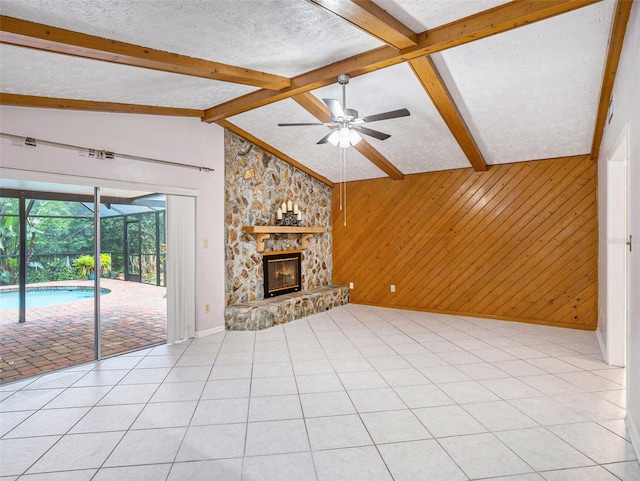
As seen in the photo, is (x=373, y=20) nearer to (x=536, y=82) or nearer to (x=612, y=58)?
(x=536, y=82)

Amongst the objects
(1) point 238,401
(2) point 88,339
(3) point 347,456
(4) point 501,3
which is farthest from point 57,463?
(4) point 501,3

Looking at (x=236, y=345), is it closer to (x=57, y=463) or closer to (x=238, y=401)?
(x=238, y=401)

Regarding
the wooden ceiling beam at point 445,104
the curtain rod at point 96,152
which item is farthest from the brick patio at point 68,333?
the wooden ceiling beam at point 445,104

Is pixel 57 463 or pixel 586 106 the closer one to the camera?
pixel 57 463

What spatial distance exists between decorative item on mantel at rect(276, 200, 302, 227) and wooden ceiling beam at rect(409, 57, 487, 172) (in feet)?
9.37

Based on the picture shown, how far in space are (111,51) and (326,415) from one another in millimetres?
3173

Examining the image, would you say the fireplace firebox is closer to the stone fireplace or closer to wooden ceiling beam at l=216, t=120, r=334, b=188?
the stone fireplace

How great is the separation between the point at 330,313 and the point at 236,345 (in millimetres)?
2187

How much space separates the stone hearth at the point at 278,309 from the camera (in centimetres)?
495

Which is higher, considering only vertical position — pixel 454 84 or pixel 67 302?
pixel 454 84

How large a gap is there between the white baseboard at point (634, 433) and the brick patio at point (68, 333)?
4.65 meters

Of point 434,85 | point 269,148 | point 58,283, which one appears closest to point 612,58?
point 434,85

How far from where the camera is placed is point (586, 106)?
3.78m

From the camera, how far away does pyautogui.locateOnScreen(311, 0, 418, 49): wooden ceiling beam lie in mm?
2273
